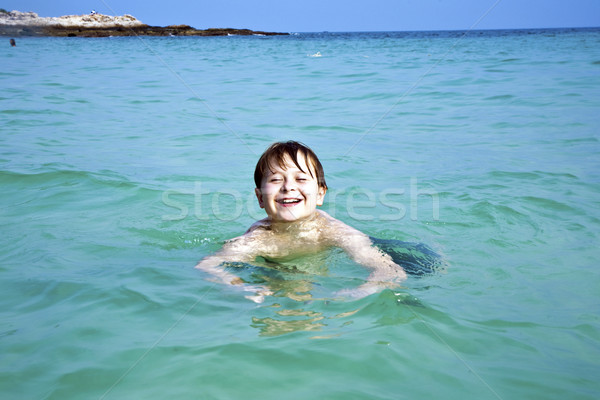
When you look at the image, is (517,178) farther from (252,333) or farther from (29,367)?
Answer: (29,367)

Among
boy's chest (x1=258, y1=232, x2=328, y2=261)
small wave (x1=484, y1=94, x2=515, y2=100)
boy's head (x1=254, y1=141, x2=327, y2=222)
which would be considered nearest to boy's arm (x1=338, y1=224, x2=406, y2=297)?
boy's chest (x1=258, y1=232, x2=328, y2=261)

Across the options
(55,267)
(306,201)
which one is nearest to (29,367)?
(55,267)

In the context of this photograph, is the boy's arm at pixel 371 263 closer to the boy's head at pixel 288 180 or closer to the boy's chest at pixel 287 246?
the boy's chest at pixel 287 246

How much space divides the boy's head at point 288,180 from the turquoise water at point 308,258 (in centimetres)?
43

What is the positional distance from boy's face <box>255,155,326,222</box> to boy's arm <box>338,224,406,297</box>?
1.29 ft

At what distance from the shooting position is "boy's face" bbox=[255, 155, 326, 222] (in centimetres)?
366

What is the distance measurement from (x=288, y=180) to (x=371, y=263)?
83 cm

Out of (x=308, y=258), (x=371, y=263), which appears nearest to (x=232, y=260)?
(x=308, y=258)

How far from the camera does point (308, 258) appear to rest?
380 centimetres

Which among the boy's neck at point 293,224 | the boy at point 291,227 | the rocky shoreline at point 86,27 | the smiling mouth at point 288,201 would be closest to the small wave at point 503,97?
the boy at point 291,227

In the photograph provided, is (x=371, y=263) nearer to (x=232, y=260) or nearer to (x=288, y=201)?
(x=288, y=201)

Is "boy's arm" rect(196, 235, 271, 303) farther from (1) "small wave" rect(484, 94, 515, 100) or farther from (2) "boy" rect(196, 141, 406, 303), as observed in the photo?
(1) "small wave" rect(484, 94, 515, 100)

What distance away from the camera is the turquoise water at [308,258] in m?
2.21

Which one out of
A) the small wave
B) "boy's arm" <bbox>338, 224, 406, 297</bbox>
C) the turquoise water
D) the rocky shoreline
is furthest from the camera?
the rocky shoreline
